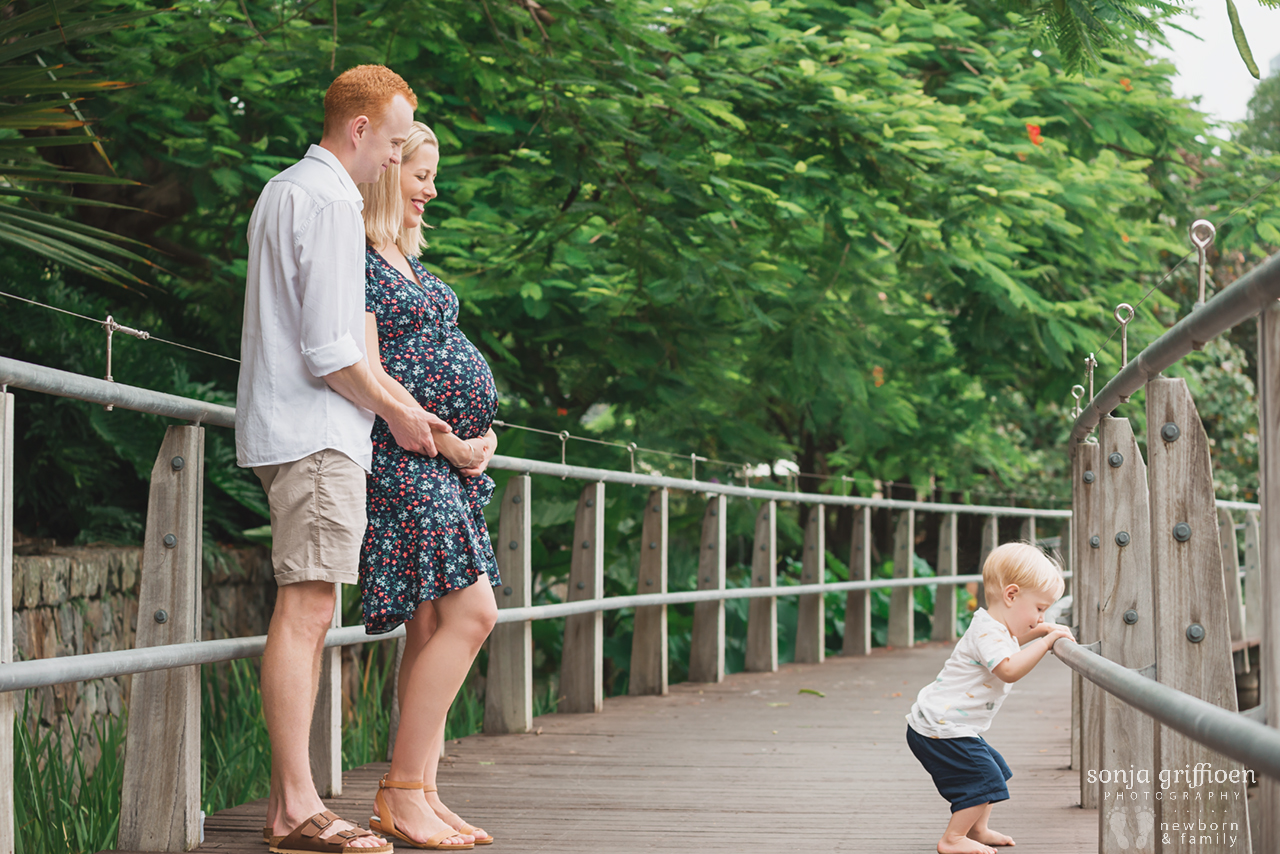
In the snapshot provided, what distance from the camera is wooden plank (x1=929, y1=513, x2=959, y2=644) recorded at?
37.7 feet

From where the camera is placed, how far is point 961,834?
3230 mm

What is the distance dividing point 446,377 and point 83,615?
3330mm

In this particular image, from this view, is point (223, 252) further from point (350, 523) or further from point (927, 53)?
point (350, 523)

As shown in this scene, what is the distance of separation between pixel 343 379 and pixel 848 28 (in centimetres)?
557

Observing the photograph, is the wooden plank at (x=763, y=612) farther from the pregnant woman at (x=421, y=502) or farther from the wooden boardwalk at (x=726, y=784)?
the pregnant woman at (x=421, y=502)

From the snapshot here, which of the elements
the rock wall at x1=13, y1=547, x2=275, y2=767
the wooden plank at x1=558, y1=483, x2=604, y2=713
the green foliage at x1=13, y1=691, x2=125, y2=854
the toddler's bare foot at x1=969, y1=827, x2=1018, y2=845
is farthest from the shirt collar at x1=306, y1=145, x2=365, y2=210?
the wooden plank at x1=558, y1=483, x2=604, y2=713

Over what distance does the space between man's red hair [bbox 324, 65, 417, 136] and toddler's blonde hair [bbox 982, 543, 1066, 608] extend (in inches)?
74.3

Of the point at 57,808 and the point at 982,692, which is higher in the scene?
the point at 982,692

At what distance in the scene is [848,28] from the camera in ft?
24.9

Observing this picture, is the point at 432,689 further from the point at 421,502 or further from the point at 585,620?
the point at 585,620

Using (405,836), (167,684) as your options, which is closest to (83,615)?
(167,684)

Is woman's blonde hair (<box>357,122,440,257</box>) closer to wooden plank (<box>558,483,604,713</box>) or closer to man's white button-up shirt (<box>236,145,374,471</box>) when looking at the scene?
man's white button-up shirt (<box>236,145,374,471</box>)

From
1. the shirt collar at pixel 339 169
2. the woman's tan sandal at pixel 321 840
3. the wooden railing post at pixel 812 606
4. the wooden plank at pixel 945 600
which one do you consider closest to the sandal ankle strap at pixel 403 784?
the woman's tan sandal at pixel 321 840

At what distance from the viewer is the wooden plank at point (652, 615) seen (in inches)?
264
